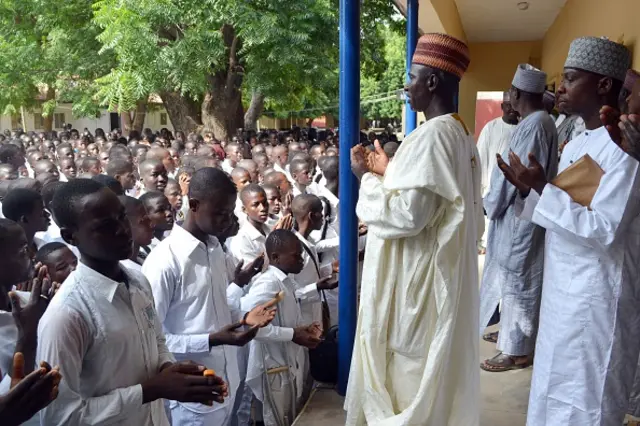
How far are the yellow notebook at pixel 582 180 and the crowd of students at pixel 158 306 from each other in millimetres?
1413

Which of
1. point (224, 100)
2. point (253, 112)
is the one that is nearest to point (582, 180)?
point (224, 100)

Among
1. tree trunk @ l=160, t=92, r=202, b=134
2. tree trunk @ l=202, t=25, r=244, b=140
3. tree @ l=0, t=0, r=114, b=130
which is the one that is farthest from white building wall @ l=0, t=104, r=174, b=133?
tree trunk @ l=202, t=25, r=244, b=140

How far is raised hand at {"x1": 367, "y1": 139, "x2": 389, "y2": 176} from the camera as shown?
2758 millimetres

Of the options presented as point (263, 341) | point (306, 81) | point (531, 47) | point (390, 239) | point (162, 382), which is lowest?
point (263, 341)

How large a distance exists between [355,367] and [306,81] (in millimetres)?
9997

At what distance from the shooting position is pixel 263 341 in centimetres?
342

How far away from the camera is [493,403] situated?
149 inches

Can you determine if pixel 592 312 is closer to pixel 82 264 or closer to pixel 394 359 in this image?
pixel 394 359

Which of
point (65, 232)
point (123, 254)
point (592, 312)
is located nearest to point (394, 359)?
point (592, 312)

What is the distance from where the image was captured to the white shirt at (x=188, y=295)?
2.80 metres

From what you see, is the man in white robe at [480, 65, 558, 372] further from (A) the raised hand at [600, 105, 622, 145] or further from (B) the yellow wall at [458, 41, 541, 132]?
(B) the yellow wall at [458, 41, 541, 132]

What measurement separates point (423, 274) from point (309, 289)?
1.48 m

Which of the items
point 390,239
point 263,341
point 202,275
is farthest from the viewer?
point 263,341

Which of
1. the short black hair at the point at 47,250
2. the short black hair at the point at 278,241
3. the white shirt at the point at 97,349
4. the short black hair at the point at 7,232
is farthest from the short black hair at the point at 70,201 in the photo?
the short black hair at the point at 278,241
